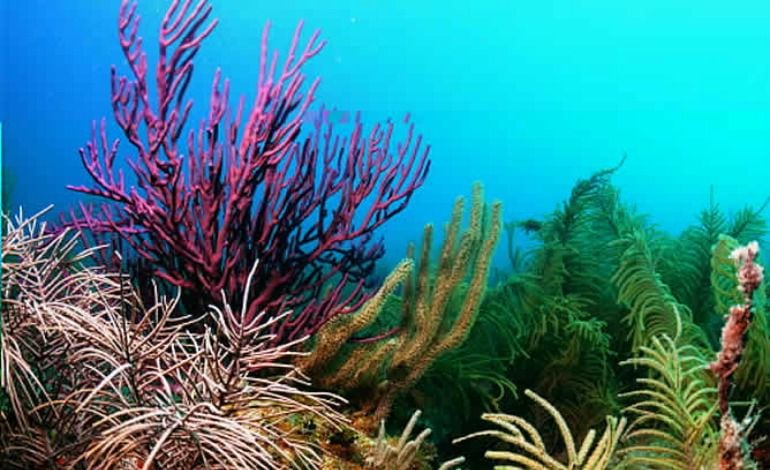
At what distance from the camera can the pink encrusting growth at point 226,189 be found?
3566mm

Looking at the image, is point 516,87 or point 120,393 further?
point 516,87

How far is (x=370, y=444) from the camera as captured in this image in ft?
10.4

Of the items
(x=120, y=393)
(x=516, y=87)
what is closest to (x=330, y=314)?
(x=120, y=393)

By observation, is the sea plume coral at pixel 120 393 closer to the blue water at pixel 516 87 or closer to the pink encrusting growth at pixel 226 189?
the pink encrusting growth at pixel 226 189

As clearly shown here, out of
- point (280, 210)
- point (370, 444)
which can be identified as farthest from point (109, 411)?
point (280, 210)

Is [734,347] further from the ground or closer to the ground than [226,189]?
closer to the ground

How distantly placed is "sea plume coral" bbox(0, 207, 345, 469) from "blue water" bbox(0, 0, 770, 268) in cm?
2009

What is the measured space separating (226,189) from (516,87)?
32745 millimetres

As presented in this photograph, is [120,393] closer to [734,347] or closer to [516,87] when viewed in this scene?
[734,347]

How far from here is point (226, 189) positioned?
372cm

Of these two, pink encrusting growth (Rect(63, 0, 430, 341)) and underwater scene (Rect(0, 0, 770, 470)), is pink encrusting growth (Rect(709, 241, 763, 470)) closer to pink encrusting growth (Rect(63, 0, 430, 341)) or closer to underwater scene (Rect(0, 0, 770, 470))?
underwater scene (Rect(0, 0, 770, 470))

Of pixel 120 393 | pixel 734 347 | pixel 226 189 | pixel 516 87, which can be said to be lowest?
pixel 120 393

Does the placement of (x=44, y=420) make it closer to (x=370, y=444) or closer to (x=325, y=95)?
(x=370, y=444)

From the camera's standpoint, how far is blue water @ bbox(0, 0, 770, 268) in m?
22.7
